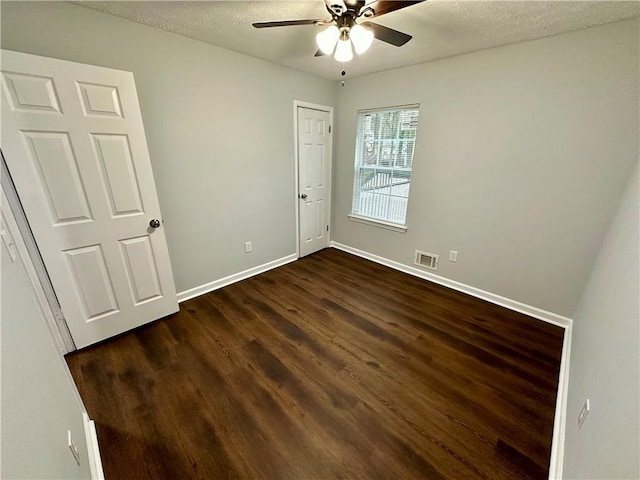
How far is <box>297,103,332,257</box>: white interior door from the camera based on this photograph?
10.8ft

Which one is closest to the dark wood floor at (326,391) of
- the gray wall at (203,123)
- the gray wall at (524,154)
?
the gray wall at (524,154)

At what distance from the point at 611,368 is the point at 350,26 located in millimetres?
2091

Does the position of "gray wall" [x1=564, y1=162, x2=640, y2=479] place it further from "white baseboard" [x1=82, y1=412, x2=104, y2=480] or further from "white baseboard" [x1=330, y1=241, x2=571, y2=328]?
"white baseboard" [x1=82, y1=412, x2=104, y2=480]

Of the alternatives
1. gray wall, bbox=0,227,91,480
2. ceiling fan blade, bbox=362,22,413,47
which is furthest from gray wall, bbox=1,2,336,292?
ceiling fan blade, bbox=362,22,413,47

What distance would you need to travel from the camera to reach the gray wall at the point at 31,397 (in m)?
0.66

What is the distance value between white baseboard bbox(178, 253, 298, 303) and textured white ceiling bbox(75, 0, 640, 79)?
231cm

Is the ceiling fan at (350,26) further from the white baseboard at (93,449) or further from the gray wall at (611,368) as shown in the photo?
the white baseboard at (93,449)

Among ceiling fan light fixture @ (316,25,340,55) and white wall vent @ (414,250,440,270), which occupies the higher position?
ceiling fan light fixture @ (316,25,340,55)

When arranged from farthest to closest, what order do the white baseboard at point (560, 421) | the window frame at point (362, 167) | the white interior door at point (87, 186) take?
the window frame at point (362, 167) < the white interior door at point (87, 186) < the white baseboard at point (560, 421)

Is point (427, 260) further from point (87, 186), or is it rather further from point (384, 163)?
point (87, 186)

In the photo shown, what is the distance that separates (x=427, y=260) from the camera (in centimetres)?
311

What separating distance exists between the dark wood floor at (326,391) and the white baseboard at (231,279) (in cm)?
13

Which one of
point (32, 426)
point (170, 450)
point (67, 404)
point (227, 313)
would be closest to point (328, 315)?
point (227, 313)

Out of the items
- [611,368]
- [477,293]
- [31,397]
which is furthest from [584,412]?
[31,397]
